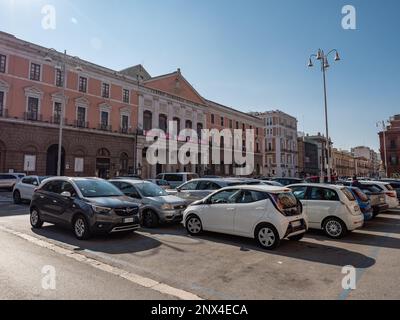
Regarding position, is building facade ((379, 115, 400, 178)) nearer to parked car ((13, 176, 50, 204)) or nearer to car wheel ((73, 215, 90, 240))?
parked car ((13, 176, 50, 204))

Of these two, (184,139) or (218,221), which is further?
(184,139)

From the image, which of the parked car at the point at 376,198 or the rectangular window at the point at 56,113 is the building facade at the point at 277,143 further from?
the parked car at the point at 376,198

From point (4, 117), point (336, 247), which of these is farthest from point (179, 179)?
point (4, 117)

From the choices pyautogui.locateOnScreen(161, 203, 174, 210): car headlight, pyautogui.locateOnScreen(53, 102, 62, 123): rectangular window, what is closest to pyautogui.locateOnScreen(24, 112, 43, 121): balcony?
pyautogui.locateOnScreen(53, 102, 62, 123): rectangular window

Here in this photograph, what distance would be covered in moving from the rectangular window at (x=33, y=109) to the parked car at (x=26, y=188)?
1482 centimetres

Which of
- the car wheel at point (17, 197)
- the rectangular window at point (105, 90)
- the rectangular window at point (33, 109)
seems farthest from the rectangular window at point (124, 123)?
the car wheel at point (17, 197)

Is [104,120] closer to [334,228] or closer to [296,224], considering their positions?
[334,228]

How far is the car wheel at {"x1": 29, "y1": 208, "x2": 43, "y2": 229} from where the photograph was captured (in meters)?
9.52

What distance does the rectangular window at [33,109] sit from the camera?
1152 inches
